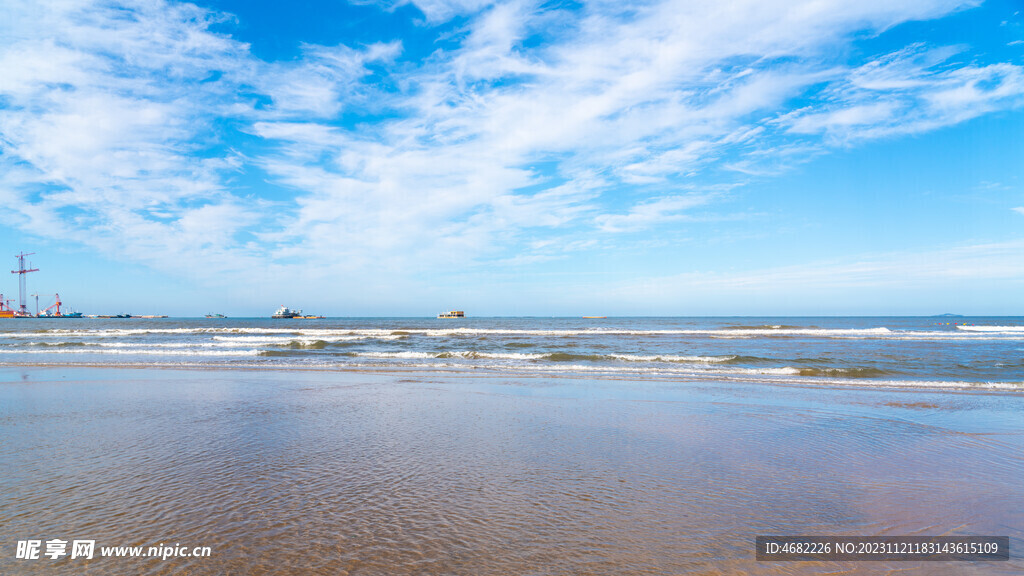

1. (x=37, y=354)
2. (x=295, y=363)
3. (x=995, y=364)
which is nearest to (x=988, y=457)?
(x=995, y=364)

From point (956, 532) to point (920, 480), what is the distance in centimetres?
164

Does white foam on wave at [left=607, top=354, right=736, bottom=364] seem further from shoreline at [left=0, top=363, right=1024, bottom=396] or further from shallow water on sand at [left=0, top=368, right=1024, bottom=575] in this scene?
shallow water on sand at [left=0, top=368, right=1024, bottom=575]

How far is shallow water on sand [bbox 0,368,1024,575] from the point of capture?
146 inches

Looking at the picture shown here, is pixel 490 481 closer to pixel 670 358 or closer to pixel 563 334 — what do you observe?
pixel 670 358

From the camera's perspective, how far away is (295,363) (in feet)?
67.1

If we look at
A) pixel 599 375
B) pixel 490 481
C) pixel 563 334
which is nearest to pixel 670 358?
pixel 599 375

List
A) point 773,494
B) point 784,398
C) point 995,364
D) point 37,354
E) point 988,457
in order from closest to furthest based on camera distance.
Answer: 1. point 773,494
2. point 988,457
3. point 784,398
4. point 995,364
5. point 37,354

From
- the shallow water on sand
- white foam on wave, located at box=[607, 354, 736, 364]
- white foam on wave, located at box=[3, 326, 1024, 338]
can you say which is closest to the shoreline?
the shallow water on sand

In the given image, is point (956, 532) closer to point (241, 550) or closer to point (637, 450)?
point (637, 450)

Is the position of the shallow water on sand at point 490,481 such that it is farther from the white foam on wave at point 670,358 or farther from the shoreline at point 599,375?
the white foam on wave at point 670,358

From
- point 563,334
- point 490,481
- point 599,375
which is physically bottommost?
point 563,334

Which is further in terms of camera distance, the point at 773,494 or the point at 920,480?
the point at 920,480

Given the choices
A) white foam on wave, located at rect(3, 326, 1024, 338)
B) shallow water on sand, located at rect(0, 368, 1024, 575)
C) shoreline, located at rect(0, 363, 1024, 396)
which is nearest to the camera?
shallow water on sand, located at rect(0, 368, 1024, 575)

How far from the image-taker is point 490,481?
5.37 meters
